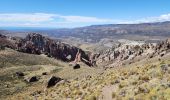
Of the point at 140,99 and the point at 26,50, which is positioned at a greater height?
the point at 140,99

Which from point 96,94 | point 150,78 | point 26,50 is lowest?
point 26,50

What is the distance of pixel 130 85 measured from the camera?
28.2 meters

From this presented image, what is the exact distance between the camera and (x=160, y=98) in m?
21.3

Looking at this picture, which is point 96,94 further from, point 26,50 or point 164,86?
point 26,50

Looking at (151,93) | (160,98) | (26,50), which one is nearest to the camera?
(160,98)

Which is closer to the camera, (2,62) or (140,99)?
(140,99)

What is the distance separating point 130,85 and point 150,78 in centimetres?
201

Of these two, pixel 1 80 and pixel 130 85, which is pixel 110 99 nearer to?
pixel 130 85

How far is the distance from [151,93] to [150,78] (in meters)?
5.88

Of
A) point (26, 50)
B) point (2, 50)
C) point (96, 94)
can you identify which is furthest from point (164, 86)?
point (26, 50)

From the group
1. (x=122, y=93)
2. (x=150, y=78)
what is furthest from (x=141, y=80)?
(x=122, y=93)

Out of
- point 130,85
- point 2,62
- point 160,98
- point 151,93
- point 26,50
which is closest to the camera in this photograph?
point 160,98

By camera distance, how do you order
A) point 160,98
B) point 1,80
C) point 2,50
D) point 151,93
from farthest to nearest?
point 2,50 → point 1,80 → point 151,93 → point 160,98

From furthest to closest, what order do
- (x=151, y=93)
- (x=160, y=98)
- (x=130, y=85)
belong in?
1. (x=130, y=85)
2. (x=151, y=93)
3. (x=160, y=98)
